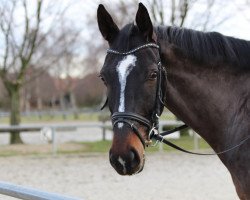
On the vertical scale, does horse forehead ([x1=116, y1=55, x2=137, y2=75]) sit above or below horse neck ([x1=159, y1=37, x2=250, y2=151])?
above

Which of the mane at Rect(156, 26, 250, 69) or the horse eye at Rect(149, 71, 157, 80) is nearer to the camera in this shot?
the horse eye at Rect(149, 71, 157, 80)

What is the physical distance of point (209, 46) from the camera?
3.38 meters

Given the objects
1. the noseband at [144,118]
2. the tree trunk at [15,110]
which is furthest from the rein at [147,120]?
the tree trunk at [15,110]

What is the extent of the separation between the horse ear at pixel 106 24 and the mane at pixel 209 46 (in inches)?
13.3

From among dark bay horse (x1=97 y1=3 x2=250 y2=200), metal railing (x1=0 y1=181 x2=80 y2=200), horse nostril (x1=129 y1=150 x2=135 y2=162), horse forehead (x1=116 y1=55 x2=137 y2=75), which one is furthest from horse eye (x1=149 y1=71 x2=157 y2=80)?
metal railing (x1=0 y1=181 x2=80 y2=200)

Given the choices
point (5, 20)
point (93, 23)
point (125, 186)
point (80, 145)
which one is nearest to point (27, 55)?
point (5, 20)

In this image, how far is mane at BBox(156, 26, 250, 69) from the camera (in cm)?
334

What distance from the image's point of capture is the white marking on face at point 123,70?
114 inches

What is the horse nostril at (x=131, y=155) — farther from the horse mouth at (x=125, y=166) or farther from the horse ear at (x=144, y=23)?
the horse ear at (x=144, y=23)

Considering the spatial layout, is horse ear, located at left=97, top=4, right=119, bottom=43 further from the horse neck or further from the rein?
the horse neck

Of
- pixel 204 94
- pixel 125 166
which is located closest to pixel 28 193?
pixel 125 166

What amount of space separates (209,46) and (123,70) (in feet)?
2.66

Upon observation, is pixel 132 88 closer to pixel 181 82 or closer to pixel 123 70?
pixel 123 70

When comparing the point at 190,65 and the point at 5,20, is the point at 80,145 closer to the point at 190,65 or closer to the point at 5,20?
the point at 5,20
